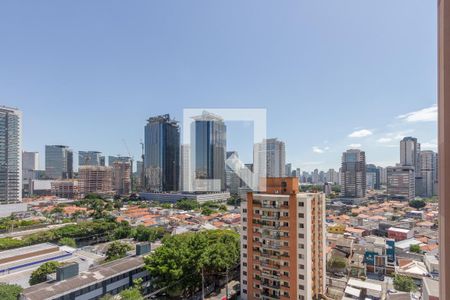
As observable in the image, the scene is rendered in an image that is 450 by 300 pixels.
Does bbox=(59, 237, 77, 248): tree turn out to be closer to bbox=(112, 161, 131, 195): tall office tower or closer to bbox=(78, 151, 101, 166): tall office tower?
bbox=(112, 161, 131, 195): tall office tower

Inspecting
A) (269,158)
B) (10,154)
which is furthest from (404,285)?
(10,154)

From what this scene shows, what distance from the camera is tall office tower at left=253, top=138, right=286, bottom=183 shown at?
297 centimetres

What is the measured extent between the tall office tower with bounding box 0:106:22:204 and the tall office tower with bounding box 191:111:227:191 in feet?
48.1

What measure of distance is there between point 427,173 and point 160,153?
19397 millimetres

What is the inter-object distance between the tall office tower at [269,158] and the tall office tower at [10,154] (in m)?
15.6

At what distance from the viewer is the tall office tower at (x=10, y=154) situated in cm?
1269

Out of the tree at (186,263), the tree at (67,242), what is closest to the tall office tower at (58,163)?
the tree at (67,242)

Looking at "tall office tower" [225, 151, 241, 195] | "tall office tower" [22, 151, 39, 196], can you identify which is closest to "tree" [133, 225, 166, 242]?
"tall office tower" [225, 151, 241, 195]

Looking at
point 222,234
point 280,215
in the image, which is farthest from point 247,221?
point 222,234

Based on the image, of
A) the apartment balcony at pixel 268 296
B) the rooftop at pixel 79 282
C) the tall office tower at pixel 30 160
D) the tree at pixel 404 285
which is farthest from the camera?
the tall office tower at pixel 30 160

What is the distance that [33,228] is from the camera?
9.98m

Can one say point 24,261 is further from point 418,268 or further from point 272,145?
point 418,268

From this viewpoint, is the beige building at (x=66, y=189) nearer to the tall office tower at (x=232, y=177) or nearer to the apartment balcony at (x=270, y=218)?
the apartment balcony at (x=270, y=218)

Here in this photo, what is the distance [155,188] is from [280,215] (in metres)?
16.1
